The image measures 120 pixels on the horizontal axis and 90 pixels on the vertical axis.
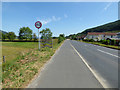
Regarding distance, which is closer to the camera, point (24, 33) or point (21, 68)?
point (21, 68)

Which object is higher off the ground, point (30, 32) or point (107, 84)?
point (30, 32)

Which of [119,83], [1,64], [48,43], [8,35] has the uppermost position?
[8,35]

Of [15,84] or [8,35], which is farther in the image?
[8,35]

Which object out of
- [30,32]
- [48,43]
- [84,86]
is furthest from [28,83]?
[30,32]

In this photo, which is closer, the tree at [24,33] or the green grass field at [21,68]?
the green grass field at [21,68]

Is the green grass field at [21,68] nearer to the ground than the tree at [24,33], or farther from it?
nearer to the ground

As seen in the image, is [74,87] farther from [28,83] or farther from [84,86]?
[28,83]

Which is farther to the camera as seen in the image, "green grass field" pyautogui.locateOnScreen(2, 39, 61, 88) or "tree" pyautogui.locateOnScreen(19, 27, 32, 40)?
"tree" pyautogui.locateOnScreen(19, 27, 32, 40)

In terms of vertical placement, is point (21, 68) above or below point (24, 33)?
below

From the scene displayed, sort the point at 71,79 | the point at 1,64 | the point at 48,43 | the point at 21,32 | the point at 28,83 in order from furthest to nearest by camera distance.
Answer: the point at 21,32, the point at 48,43, the point at 1,64, the point at 71,79, the point at 28,83

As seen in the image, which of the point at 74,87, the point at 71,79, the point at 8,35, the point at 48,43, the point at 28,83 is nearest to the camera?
the point at 74,87

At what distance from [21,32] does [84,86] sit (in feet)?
201

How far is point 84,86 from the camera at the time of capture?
2.25 metres

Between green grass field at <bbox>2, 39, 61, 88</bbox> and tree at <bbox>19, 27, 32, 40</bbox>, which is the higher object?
tree at <bbox>19, 27, 32, 40</bbox>
